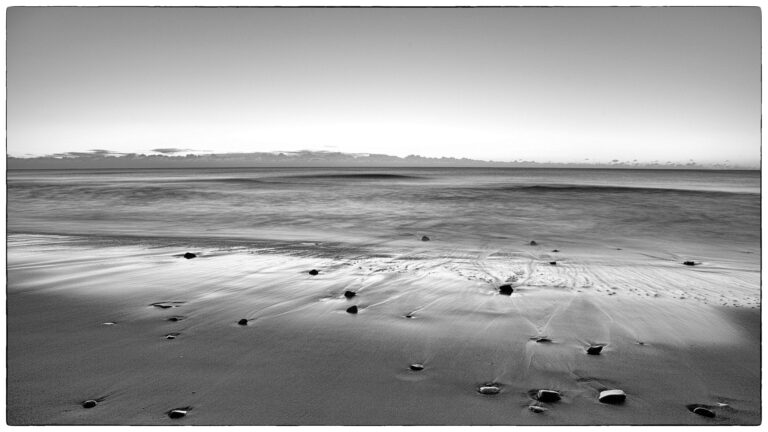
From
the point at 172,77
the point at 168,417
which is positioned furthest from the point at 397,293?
the point at 172,77

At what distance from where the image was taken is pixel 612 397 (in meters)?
2.30

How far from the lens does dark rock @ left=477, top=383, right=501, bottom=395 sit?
2.36 metres

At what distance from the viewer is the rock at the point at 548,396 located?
2.30 metres

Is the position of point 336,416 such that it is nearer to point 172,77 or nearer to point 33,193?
point 172,77

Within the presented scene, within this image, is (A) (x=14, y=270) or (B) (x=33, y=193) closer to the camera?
(A) (x=14, y=270)

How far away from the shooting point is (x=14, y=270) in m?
4.84

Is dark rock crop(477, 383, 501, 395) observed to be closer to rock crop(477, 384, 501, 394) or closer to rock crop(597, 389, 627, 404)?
rock crop(477, 384, 501, 394)

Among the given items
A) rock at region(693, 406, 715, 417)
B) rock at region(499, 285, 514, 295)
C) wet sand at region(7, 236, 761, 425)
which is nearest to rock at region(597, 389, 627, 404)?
wet sand at region(7, 236, 761, 425)

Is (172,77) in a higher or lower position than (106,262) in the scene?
higher

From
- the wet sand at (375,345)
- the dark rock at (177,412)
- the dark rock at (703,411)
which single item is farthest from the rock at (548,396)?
the dark rock at (177,412)

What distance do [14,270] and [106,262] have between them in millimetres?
769

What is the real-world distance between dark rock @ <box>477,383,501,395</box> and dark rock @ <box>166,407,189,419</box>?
129cm

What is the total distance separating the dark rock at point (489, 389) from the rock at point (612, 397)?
0.45 metres

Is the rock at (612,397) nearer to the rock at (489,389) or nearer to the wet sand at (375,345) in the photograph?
the wet sand at (375,345)
